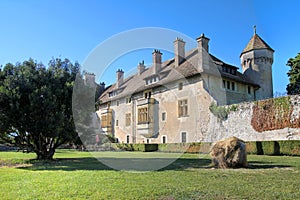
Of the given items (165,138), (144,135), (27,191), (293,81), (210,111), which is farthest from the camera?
(293,81)

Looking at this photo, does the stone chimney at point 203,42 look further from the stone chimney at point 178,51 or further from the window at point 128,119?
the window at point 128,119

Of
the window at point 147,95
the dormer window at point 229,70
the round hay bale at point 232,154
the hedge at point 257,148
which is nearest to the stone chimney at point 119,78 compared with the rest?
the window at point 147,95

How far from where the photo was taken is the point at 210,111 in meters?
25.5

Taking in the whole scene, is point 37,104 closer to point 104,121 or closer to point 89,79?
point 89,79

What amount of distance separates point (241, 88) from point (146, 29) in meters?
18.6

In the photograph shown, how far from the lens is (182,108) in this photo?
2789cm

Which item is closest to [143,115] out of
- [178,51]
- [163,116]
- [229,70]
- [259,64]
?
[163,116]

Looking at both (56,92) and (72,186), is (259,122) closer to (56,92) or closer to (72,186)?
(56,92)

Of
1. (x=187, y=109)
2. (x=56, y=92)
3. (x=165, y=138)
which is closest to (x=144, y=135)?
(x=165, y=138)

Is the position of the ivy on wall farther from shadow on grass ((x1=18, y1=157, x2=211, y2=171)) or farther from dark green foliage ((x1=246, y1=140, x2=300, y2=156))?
shadow on grass ((x1=18, y1=157, x2=211, y2=171))

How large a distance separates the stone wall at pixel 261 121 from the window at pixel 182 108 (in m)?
3.14

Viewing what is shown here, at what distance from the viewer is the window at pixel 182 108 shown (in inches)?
1082

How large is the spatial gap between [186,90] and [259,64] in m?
10.00

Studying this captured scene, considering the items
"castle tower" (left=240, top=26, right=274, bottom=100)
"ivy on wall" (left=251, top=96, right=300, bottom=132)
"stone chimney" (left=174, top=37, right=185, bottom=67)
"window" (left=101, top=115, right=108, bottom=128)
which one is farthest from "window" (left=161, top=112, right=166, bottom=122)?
"window" (left=101, top=115, right=108, bottom=128)
